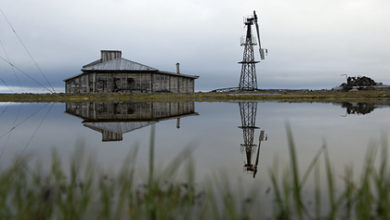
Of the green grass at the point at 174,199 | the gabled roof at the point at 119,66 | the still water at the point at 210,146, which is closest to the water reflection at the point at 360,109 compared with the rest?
the still water at the point at 210,146

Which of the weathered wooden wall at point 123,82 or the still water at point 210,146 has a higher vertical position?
the weathered wooden wall at point 123,82

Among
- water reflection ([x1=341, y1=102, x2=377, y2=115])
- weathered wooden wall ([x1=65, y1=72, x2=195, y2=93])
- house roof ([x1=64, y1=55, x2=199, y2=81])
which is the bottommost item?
water reflection ([x1=341, y1=102, x2=377, y2=115])

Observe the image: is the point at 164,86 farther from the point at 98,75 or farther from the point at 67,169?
the point at 67,169

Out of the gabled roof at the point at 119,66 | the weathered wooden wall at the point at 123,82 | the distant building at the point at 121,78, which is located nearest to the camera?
the gabled roof at the point at 119,66

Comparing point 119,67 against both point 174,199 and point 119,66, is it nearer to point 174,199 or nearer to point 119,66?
point 119,66

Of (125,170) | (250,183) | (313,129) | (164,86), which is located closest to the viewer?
(125,170)

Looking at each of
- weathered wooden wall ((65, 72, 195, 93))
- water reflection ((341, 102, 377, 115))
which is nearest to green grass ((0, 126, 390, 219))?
water reflection ((341, 102, 377, 115))

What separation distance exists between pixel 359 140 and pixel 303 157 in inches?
146

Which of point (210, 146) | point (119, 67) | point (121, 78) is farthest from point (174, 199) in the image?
point (119, 67)

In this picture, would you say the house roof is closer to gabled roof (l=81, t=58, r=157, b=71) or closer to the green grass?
gabled roof (l=81, t=58, r=157, b=71)

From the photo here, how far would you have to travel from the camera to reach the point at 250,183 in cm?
520

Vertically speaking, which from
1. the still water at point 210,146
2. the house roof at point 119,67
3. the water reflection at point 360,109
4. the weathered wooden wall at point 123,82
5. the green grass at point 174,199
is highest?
the house roof at point 119,67

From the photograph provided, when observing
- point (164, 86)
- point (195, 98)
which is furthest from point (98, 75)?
point (195, 98)

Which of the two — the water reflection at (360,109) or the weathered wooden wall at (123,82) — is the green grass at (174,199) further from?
the weathered wooden wall at (123,82)
